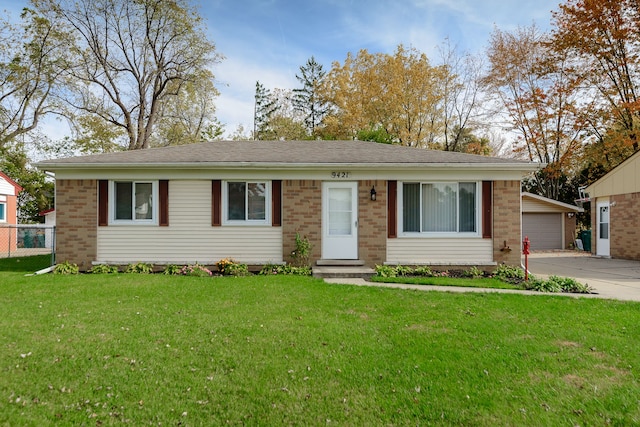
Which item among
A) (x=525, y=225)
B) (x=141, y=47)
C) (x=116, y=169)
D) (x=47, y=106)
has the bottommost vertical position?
(x=525, y=225)

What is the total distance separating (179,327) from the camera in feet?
15.8

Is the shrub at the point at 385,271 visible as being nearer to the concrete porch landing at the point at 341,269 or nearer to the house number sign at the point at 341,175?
the concrete porch landing at the point at 341,269

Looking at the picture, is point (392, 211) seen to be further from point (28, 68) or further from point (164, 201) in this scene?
point (28, 68)

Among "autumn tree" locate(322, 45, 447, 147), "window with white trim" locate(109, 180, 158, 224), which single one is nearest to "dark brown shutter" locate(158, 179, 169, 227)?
"window with white trim" locate(109, 180, 158, 224)

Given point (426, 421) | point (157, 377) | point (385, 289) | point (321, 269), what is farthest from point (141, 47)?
point (426, 421)

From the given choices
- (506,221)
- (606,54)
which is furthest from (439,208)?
(606,54)

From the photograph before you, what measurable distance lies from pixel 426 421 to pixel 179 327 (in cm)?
340

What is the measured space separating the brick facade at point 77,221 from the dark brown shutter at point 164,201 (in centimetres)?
168

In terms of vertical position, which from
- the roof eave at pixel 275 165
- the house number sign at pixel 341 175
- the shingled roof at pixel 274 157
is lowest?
the house number sign at pixel 341 175

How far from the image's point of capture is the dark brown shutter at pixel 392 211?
31.7 feet

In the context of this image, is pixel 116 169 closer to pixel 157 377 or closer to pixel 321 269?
pixel 321 269

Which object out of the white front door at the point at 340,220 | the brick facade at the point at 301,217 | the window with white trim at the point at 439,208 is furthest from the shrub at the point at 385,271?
the brick facade at the point at 301,217

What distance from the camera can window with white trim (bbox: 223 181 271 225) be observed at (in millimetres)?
9781

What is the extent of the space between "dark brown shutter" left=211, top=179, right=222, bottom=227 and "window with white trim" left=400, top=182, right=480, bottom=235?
4.87m
